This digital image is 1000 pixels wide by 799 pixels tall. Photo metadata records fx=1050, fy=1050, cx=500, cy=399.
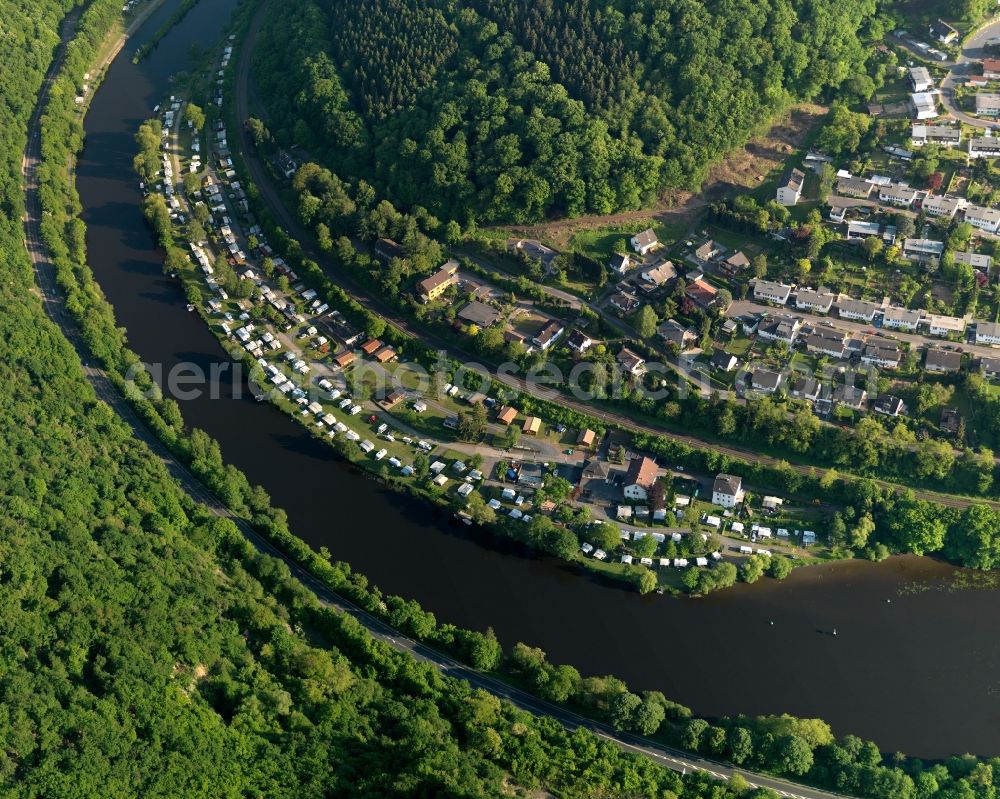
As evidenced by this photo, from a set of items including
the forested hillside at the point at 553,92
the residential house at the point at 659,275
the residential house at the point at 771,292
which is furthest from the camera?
the forested hillside at the point at 553,92

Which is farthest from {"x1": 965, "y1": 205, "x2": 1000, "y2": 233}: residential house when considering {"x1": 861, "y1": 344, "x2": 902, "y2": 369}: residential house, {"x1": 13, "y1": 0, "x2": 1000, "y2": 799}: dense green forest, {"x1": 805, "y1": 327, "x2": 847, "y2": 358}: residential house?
{"x1": 13, "y1": 0, "x2": 1000, "y2": 799}: dense green forest

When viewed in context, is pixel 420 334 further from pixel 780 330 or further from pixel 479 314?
pixel 780 330

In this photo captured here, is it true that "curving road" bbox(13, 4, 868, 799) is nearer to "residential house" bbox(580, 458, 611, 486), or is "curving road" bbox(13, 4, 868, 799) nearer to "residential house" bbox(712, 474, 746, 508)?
"residential house" bbox(580, 458, 611, 486)

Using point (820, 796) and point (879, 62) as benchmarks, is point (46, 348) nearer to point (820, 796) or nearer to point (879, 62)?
point (820, 796)

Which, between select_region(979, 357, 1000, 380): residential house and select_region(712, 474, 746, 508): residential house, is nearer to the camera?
select_region(712, 474, 746, 508): residential house

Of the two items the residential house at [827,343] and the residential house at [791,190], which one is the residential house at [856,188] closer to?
the residential house at [791,190]

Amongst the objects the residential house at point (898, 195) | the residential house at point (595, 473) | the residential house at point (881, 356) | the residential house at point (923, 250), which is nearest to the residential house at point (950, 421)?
the residential house at point (881, 356)

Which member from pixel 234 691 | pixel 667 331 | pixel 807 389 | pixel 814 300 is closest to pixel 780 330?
pixel 814 300
